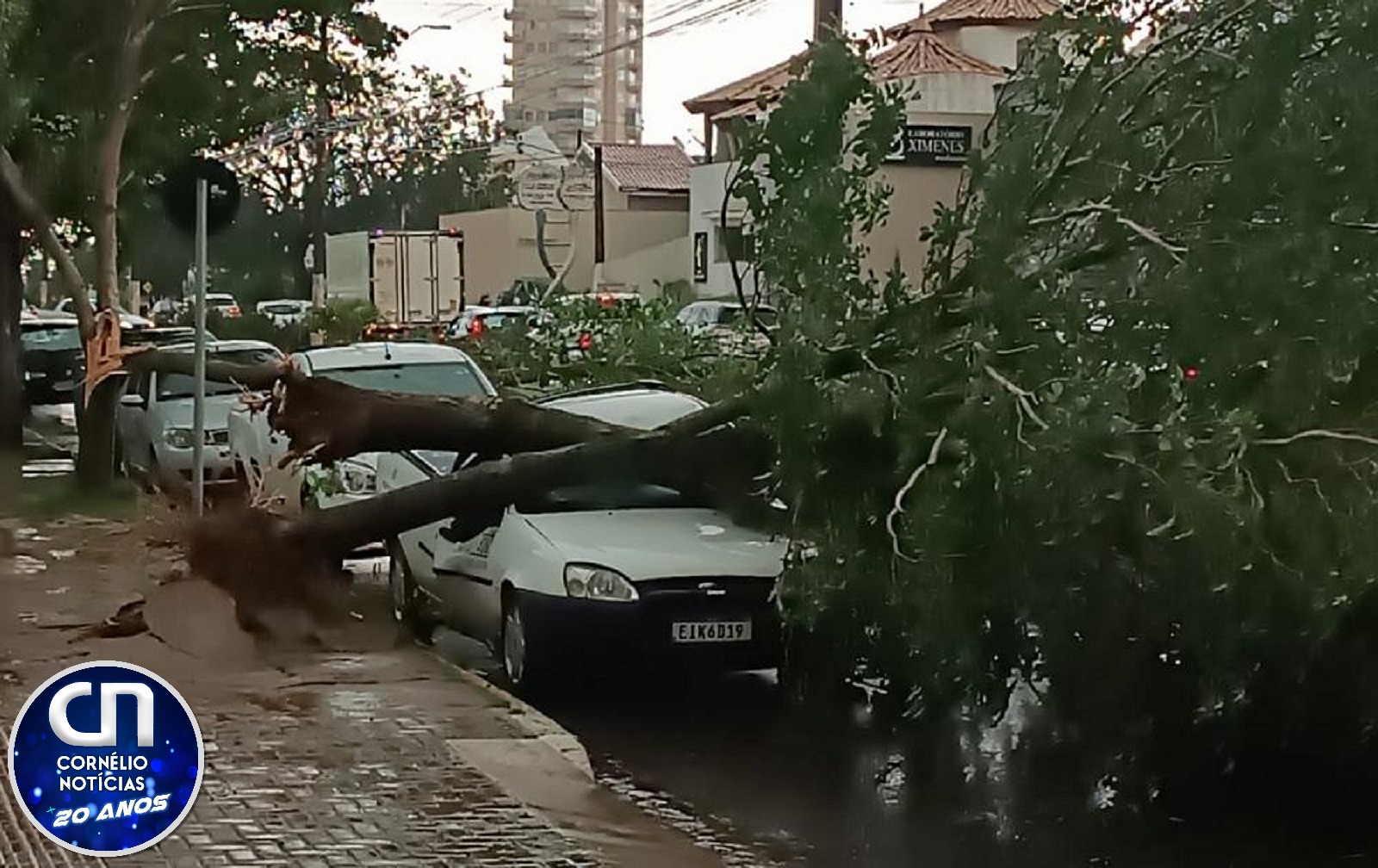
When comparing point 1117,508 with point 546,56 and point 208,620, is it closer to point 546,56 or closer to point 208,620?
point 208,620

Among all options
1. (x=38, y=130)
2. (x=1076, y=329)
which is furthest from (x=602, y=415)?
(x=38, y=130)

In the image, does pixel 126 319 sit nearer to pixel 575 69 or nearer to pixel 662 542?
pixel 575 69

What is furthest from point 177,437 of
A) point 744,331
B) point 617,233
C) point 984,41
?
point 617,233

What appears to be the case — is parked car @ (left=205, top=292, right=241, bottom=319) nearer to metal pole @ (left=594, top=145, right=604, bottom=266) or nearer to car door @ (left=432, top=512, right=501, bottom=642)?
metal pole @ (left=594, top=145, right=604, bottom=266)

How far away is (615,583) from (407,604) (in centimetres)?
311

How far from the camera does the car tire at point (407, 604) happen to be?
12.6 m

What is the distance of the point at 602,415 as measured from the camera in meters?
12.0

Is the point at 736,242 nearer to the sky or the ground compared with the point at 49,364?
nearer to the sky

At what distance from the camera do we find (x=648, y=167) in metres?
65.9

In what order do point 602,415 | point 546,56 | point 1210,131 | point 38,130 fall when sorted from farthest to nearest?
point 546,56
point 38,130
point 602,415
point 1210,131

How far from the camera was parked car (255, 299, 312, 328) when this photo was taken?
133ft

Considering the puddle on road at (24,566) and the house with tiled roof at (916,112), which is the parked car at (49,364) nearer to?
the house with tiled roof at (916,112)

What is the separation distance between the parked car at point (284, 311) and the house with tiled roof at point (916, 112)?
872 centimetres

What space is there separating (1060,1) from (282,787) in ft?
16.0
